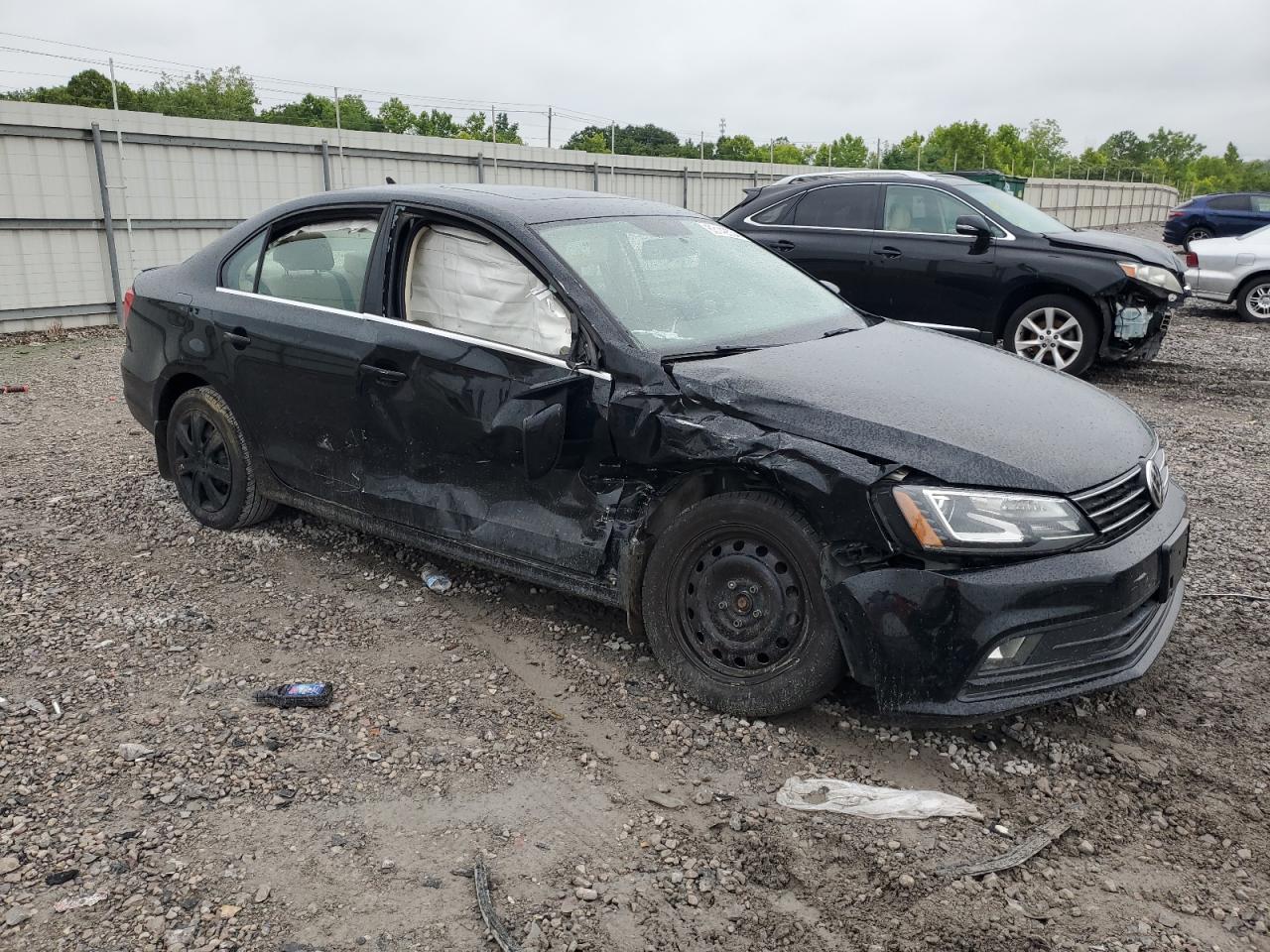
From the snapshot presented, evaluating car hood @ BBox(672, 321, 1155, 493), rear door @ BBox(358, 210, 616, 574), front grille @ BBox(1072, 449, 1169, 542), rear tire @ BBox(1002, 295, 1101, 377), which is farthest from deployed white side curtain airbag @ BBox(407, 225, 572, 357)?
rear tire @ BBox(1002, 295, 1101, 377)

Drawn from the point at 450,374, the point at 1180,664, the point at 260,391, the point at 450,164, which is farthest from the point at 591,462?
the point at 450,164

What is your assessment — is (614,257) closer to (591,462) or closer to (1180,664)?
(591,462)

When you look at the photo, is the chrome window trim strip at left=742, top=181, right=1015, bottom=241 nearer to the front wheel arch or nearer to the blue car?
the front wheel arch

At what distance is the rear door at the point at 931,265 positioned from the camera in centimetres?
881

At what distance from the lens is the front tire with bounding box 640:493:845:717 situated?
Result: 3.16 m

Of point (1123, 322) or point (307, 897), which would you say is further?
point (1123, 322)

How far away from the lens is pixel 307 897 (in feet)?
8.44

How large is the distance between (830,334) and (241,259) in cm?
278

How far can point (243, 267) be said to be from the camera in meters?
4.82

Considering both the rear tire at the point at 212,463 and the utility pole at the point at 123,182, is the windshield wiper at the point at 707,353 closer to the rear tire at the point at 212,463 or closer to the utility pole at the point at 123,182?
the rear tire at the point at 212,463

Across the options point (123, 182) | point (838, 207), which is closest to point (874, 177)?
point (838, 207)

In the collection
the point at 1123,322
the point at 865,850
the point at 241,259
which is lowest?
the point at 865,850

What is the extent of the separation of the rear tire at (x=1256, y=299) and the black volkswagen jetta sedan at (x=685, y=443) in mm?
11472

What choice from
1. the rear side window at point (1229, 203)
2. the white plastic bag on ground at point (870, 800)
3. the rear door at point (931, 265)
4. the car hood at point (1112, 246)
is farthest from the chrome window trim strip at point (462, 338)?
the rear side window at point (1229, 203)
